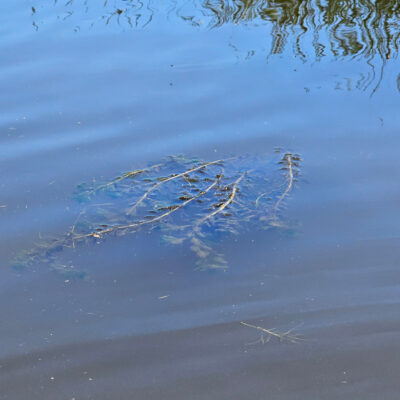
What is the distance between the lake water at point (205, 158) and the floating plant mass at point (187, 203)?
0.23ft

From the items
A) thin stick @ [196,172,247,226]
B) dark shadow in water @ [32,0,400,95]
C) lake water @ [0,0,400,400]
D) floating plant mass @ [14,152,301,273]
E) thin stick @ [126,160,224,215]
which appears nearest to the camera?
lake water @ [0,0,400,400]

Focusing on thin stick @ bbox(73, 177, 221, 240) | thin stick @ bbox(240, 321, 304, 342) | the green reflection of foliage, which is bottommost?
thin stick @ bbox(240, 321, 304, 342)

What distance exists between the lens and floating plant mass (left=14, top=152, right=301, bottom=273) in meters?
3.86

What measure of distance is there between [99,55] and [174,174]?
2.01 m

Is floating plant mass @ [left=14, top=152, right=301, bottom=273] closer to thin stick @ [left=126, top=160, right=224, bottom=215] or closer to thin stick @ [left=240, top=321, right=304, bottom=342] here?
thin stick @ [left=126, top=160, right=224, bottom=215]

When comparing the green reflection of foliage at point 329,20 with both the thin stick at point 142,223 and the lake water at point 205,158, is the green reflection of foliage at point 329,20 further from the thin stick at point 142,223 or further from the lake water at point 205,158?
the thin stick at point 142,223

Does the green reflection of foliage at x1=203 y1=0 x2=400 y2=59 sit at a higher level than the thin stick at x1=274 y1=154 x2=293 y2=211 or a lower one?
higher

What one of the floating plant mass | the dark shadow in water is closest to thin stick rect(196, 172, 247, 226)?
the floating plant mass

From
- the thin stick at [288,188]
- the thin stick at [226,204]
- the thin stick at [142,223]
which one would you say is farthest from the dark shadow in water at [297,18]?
the thin stick at [142,223]

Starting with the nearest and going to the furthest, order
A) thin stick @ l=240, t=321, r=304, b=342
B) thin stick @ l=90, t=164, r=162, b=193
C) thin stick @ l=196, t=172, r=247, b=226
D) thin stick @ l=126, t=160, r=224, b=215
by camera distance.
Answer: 1. thin stick @ l=240, t=321, r=304, b=342
2. thin stick @ l=196, t=172, r=247, b=226
3. thin stick @ l=126, t=160, r=224, b=215
4. thin stick @ l=90, t=164, r=162, b=193

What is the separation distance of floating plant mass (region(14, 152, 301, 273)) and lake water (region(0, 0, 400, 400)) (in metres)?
0.07

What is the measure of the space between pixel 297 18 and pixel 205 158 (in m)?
2.58

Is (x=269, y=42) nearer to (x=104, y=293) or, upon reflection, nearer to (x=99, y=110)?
(x=99, y=110)

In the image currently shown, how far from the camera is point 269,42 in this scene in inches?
239
